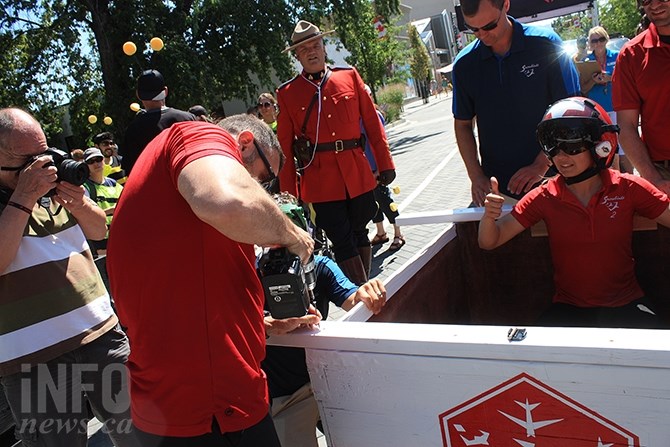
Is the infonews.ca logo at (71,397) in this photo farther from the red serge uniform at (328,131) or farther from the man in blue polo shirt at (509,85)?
the man in blue polo shirt at (509,85)

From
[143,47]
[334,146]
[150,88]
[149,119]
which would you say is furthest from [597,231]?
[143,47]

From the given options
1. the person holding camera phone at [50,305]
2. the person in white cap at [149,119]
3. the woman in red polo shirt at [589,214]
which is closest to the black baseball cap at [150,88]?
the person in white cap at [149,119]

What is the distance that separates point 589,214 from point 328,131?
2113 millimetres

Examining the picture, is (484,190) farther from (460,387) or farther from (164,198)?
(164,198)

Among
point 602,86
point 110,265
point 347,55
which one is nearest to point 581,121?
point 110,265

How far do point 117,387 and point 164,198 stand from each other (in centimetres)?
149

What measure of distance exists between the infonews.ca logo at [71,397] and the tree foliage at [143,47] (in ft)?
42.6

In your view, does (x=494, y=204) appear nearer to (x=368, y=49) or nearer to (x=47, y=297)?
(x=47, y=297)

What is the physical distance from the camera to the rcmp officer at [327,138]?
4074mm

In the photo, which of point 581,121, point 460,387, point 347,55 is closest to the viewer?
point 460,387

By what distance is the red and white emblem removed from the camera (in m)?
1.34

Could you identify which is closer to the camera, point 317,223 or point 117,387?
Answer: point 117,387

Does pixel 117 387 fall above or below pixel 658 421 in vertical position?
below

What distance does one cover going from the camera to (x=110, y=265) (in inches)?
64.7
